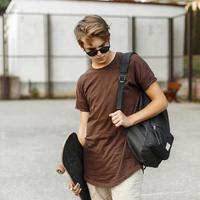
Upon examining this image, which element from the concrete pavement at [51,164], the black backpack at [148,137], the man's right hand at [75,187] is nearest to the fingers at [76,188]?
the man's right hand at [75,187]

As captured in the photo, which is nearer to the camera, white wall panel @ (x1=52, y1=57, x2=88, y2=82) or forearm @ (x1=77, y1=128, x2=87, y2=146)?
forearm @ (x1=77, y1=128, x2=87, y2=146)

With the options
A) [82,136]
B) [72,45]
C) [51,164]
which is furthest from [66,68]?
[82,136]

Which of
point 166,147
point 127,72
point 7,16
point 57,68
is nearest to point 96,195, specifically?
point 166,147

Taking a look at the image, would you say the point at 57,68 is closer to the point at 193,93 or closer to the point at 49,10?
the point at 49,10

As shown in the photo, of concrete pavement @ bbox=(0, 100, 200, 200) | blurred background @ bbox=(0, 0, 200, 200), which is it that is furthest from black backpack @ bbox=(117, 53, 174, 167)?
blurred background @ bbox=(0, 0, 200, 200)

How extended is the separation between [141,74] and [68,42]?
21408 millimetres

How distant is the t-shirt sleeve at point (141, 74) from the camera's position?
3.03 m

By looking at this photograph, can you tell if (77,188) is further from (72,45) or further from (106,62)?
(72,45)

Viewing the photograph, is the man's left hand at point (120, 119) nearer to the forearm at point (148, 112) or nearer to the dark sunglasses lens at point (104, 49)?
the forearm at point (148, 112)

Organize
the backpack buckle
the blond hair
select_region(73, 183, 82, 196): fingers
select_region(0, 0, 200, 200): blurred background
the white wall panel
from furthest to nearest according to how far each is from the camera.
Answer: the white wall panel
select_region(0, 0, 200, 200): blurred background
select_region(73, 183, 82, 196): fingers
the backpack buckle
the blond hair

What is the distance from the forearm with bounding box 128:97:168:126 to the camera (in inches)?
116

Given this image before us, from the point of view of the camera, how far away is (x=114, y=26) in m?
24.5

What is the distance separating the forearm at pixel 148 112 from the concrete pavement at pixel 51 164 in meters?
3.04

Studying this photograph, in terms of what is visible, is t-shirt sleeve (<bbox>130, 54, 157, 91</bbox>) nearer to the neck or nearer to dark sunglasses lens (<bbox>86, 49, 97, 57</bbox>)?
the neck
